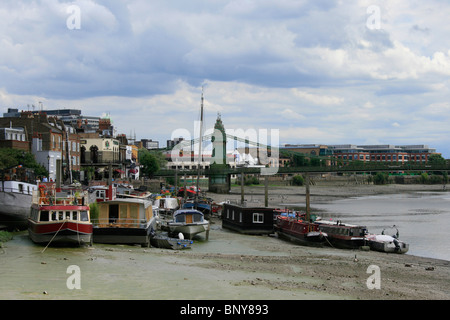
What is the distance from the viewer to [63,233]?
34.9 meters

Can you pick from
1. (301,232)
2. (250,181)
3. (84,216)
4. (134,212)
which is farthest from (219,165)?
(84,216)

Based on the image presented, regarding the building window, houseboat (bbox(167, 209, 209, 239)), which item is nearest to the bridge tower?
the building window

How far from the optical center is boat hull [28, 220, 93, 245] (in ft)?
114

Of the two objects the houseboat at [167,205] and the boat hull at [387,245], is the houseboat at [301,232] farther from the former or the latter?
the houseboat at [167,205]

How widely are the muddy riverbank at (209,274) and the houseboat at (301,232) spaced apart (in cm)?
500

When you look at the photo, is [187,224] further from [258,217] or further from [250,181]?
[250,181]

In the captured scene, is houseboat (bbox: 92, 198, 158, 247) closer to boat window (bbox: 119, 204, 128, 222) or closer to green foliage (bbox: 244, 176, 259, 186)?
boat window (bbox: 119, 204, 128, 222)

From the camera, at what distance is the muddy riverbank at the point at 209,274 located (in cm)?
2423

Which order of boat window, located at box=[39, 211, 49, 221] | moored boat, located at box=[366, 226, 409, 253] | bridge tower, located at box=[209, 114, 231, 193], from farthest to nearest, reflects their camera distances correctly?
1. bridge tower, located at box=[209, 114, 231, 193]
2. moored boat, located at box=[366, 226, 409, 253]
3. boat window, located at box=[39, 211, 49, 221]

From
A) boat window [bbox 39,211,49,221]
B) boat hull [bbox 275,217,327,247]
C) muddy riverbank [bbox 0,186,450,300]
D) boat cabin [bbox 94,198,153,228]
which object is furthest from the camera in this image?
boat hull [bbox 275,217,327,247]

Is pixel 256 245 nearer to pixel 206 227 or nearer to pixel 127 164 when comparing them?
pixel 206 227

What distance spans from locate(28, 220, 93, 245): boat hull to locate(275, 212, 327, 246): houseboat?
19903 millimetres

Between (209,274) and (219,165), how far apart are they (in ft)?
415

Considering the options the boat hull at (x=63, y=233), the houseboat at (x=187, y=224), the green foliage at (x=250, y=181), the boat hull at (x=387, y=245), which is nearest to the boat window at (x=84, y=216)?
the boat hull at (x=63, y=233)
